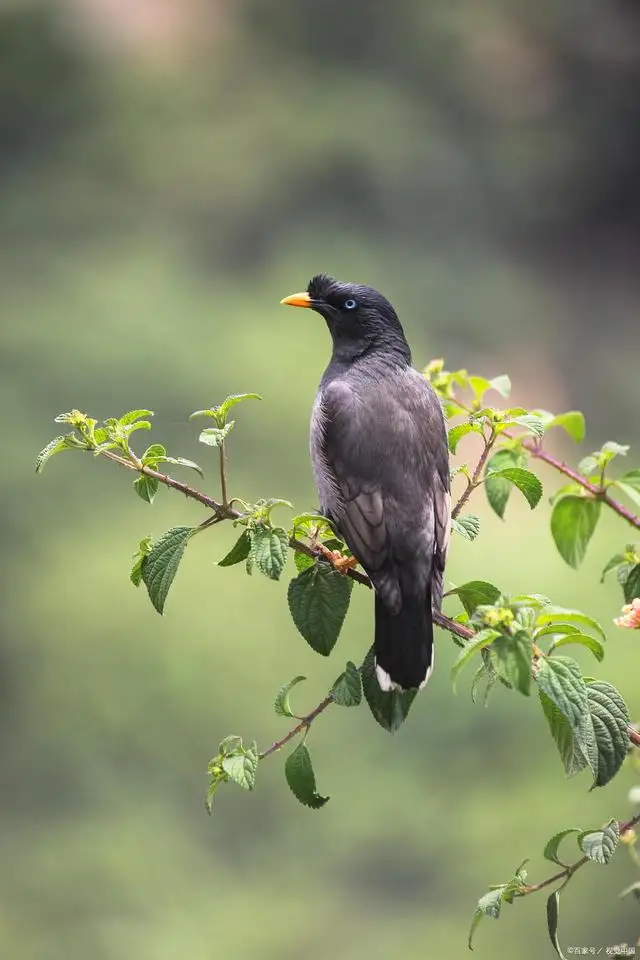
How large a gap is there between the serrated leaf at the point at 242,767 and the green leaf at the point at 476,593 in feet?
0.99

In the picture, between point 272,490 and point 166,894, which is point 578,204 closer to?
point 272,490

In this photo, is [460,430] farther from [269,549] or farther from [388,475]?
[269,549]

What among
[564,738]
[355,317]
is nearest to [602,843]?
[564,738]

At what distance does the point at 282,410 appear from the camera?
3.98 meters

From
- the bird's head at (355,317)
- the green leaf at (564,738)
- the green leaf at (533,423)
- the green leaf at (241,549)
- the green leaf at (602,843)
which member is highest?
the bird's head at (355,317)

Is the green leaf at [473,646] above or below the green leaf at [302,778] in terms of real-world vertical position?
below

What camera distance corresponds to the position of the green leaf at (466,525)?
1511 mm

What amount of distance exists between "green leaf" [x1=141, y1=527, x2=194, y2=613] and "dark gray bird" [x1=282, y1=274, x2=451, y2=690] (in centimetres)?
30

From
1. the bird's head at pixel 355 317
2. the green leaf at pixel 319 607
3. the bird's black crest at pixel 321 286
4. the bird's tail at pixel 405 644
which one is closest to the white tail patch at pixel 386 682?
the bird's tail at pixel 405 644

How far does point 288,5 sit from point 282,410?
74.1 inches

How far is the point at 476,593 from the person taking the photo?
4.11 ft

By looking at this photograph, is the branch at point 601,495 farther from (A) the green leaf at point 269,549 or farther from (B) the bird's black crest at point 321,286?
(B) the bird's black crest at point 321,286

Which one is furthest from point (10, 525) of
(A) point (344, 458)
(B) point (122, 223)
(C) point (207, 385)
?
(A) point (344, 458)

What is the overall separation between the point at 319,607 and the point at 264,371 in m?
2.80
